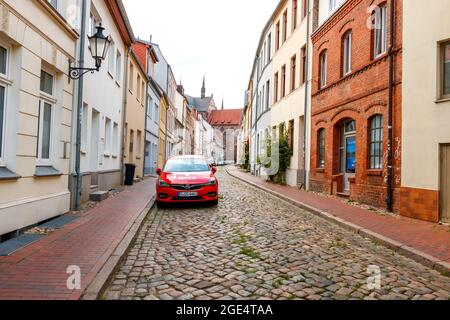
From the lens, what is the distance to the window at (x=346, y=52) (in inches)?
558

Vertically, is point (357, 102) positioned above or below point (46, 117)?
above

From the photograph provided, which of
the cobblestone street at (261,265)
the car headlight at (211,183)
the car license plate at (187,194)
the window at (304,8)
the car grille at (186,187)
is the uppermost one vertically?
the window at (304,8)

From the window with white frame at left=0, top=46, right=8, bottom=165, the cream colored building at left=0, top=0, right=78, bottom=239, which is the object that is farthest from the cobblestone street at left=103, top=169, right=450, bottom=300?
the window with white frame at left=0, top=46, right=8, bottom=165

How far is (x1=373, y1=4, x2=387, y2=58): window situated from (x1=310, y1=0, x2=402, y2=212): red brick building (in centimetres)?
2

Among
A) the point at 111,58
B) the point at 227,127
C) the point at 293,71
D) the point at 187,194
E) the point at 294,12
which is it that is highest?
the point at 227,127

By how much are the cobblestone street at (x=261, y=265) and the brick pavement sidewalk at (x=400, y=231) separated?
0.54 feet

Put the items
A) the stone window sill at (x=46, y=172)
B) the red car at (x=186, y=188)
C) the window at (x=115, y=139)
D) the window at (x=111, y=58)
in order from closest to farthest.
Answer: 1. the stone window sill at (x=46, y=172)
2. the red car at (x=186, y=188)
3. the window at (x=111, y=58)
4. the window at (x=115, y=139)

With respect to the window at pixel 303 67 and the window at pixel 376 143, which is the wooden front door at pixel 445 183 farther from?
the window at pixel 303 67

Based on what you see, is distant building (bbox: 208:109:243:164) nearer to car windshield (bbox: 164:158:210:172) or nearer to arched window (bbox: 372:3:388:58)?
car windshield (bbox: 164:158:210:172)

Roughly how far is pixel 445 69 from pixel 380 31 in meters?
3.58

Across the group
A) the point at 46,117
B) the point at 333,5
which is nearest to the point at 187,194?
the point at 46,117

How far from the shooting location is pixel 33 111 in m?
7.23

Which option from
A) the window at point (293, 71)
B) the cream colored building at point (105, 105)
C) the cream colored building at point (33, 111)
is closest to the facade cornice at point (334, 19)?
the window at point (293, 71)

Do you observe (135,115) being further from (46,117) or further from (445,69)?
(445,69)
